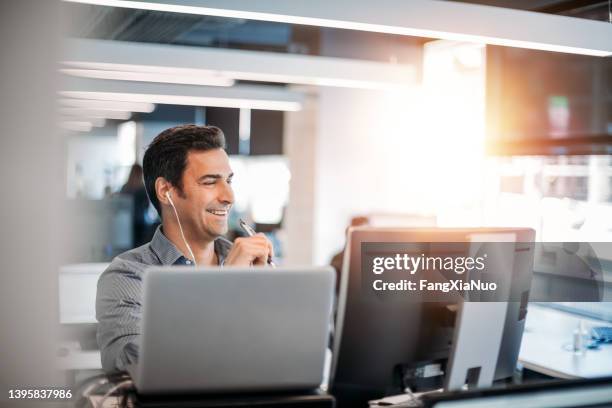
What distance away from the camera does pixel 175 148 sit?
2842mm

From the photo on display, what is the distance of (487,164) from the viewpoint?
572 cm

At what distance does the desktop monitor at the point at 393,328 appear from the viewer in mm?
2086

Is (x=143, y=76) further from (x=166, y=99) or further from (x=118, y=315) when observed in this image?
(x=118, y=315)

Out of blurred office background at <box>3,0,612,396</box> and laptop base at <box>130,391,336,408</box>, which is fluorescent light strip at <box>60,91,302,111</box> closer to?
blurred office background at <box>3,0,612,396</box>

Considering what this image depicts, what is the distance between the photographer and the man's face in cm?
277

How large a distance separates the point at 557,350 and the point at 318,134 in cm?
409

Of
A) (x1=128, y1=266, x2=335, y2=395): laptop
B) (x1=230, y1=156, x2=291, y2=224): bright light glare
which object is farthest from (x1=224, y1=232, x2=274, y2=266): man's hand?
(x1=230, y1=156, x2=291, y2=224): bright light glare

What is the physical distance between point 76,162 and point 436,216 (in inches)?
179

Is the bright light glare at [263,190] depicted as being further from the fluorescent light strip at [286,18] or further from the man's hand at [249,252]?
the man's hand at [249,252]

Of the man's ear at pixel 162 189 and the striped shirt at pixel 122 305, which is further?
the man's ear at pixel 162 189

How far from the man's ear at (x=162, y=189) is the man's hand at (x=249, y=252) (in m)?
0.54

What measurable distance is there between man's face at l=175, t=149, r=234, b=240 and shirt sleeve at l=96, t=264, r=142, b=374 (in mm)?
361

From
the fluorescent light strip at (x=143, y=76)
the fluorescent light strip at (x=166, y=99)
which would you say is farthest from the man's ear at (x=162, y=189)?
the fluorescent light strip at (x=166, y=99)

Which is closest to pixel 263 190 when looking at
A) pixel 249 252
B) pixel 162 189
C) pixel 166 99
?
pixel 166 99
